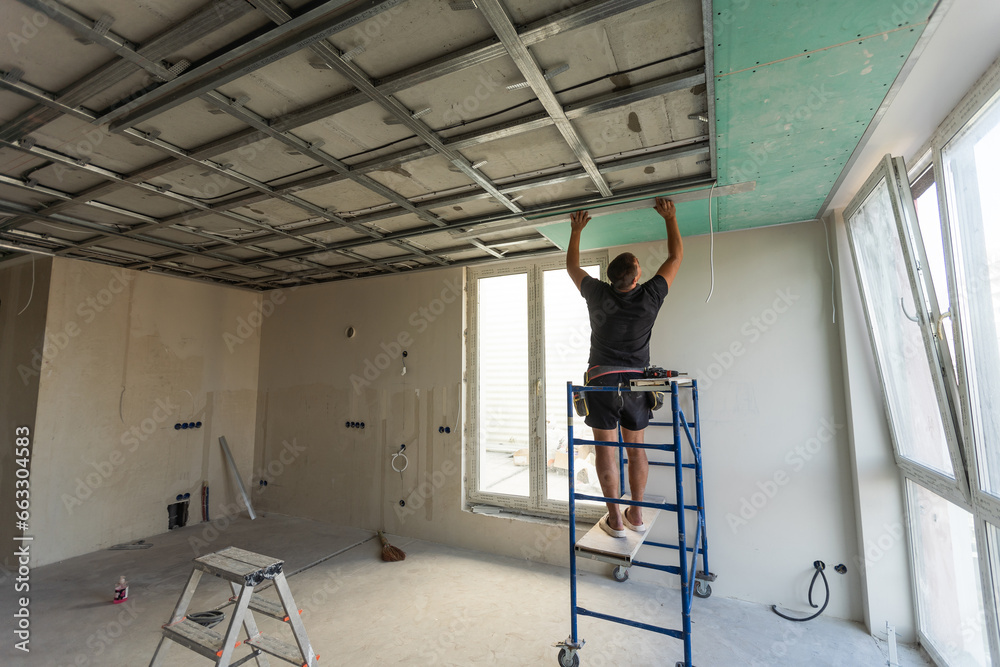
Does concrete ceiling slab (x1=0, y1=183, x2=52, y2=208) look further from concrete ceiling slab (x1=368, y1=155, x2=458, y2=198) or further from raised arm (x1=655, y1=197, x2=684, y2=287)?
raised arm (x1=655, y1=197, x2=684, y2=287)

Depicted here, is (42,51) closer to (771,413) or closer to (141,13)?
(141,13)

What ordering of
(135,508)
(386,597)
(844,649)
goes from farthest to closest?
(135,508)
(386,597)
(844,649)

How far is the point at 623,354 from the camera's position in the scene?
262 cm

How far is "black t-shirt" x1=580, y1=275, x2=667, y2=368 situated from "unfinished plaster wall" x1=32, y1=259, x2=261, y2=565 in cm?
499

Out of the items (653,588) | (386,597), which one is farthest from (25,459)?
(653,588)

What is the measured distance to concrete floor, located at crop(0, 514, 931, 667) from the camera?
2615mm

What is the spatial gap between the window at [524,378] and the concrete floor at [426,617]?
2.25ft

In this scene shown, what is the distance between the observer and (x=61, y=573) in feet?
12.5

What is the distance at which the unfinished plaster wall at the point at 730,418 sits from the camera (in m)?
3.10

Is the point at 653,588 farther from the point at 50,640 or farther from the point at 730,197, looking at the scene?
the point at 50,640

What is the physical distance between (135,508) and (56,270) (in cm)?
254

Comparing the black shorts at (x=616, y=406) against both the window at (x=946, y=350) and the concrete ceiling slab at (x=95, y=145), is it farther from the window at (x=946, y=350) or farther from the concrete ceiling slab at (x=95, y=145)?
the concrete ceiling slab at (x=95, y=145)

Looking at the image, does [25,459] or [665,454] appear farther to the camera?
[25,459]

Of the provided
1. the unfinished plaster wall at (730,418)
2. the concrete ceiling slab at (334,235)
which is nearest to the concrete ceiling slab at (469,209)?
the concrete ceiling slab at (334,235)
